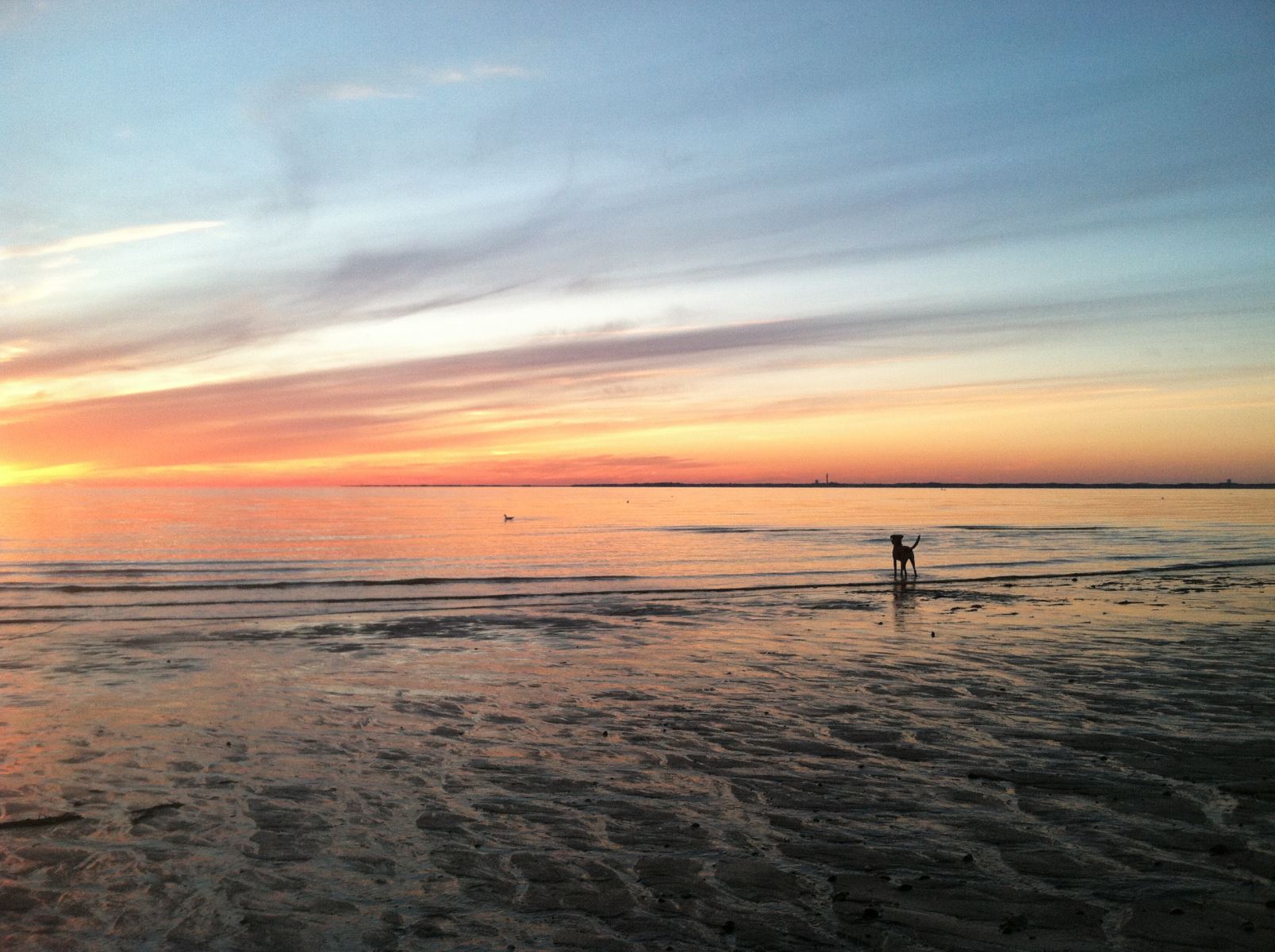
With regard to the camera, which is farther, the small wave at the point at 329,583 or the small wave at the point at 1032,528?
the small wave at the point at 1032,528

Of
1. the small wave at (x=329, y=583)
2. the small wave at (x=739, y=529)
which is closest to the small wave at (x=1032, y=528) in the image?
the small wave at (x=739, y=529)

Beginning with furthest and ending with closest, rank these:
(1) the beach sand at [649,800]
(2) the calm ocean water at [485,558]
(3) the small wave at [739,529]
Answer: (3) the small wave at [739,529] < (2) the calm ocean water at [485,558] < (1) the beach sand at [649,800]

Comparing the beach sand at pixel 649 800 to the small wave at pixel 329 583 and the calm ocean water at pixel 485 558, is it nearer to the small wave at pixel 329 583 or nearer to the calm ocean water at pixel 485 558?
the calm ocean water at pixel 485 558

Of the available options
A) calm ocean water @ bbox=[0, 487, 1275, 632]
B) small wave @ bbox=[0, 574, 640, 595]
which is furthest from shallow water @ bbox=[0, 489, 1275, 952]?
small wave @ bbox=[0, 574, 640, 595]

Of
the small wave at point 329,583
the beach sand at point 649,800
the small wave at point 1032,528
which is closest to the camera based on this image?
the beach sand at point 649,800

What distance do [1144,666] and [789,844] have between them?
431 inches

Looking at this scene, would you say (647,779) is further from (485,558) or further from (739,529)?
(739,529)

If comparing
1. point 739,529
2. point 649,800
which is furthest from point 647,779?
point 739,529

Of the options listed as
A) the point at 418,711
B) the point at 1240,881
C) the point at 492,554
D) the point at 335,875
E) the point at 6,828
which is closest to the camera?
the point at 1240,881

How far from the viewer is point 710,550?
50688 mm

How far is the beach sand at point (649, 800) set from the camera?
609cm

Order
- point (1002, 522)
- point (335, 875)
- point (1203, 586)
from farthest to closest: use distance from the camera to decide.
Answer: point (1002, 522), point (1203, 586), point (335, 875)

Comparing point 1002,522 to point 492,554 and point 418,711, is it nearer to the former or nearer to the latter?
point 492,554

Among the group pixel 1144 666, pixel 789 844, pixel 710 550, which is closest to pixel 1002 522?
pixel 710 550
